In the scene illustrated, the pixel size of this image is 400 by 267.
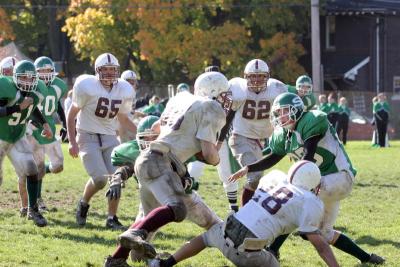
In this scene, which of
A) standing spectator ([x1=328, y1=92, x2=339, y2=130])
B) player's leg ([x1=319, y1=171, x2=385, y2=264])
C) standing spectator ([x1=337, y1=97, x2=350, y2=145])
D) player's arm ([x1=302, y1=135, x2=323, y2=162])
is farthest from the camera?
standing spectator ([x1=337, y1=97, x2=350, y2=145])

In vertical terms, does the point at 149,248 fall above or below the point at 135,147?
below

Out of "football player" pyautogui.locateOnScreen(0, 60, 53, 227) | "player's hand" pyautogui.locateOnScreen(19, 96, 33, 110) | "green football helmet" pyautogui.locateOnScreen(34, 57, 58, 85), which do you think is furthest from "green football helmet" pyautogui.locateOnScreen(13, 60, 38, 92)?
"green football helmet" pyautogui.locateOnScreen(34, 57, 58, 85)

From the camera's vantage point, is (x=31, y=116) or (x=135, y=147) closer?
(x=135, y=147)

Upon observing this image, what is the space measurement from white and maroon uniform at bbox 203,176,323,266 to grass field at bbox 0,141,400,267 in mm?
933

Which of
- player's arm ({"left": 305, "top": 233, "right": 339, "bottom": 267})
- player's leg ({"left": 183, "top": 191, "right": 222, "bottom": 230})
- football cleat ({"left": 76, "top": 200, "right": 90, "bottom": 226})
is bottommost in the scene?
football cleat ({"left": 76, "top": 200, "right": 90, "bottom": 226})

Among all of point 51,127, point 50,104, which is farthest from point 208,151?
point 51,127

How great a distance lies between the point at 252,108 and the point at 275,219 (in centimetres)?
367

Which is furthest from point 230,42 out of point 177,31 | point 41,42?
point 41,42

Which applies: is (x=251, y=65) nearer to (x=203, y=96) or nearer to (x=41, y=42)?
(x=203, y=96)

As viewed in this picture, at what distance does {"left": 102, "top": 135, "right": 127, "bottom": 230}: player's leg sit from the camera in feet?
27.5

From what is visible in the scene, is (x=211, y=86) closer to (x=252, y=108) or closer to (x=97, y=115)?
(x=97, y=115)

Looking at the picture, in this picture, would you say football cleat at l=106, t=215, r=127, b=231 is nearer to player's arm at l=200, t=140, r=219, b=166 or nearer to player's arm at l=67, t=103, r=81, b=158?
player's arm at l=67, t=103, r=81, b=158

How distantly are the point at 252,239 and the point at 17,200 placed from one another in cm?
561

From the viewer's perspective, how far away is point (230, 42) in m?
30.0
